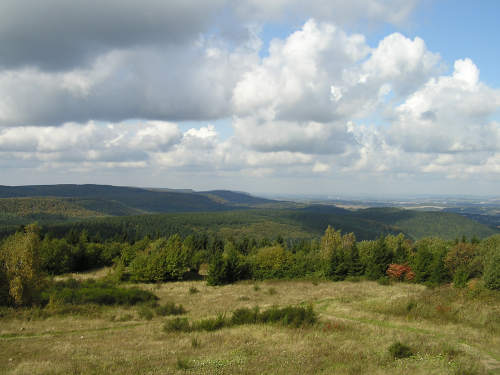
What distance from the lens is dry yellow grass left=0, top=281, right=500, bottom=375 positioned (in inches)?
501

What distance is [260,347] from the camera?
15570mm

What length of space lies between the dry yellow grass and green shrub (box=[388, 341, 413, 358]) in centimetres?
30

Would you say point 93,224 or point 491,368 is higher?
point 491,368

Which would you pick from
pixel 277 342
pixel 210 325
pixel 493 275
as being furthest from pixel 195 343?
pixel 493 275

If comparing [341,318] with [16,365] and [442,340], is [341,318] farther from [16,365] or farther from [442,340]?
[16,365]

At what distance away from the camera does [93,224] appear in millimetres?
180625

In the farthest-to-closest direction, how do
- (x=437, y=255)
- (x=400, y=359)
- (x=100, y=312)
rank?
(x=437, y=255) → (x=100, y=312) → (x=400, y=359)

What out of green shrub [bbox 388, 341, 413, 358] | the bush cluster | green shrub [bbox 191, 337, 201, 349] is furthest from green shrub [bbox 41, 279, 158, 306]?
green shrub [bbox 388, 341, 413, 358]

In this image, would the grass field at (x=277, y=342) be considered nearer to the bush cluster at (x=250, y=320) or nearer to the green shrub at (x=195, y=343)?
the green shrub at (x=195, y=343)

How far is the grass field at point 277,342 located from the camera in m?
12.8

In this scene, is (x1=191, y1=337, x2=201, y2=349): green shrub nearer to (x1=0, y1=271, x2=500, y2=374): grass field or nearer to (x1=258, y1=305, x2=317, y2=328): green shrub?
(x1=0, y1=271, x2=500, y2=374): grass field

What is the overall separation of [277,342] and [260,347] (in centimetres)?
123

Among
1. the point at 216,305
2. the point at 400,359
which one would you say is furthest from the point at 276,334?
the point at 216,305

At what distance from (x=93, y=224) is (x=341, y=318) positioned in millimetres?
183322
